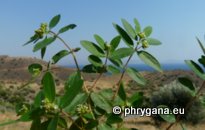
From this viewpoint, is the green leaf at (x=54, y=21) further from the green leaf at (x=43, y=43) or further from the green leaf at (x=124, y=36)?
the green leaf at (x=124, y=36)

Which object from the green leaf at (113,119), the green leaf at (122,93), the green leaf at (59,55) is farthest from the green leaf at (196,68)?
the green leaf at (59,55)

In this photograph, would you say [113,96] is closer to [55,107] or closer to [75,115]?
[75,115]

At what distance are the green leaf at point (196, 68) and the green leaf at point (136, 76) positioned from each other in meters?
0.21

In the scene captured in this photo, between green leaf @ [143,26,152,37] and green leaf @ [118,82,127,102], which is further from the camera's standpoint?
green leaf @ [143,26,152,37]

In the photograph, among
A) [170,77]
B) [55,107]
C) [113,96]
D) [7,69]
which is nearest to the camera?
[55,107]

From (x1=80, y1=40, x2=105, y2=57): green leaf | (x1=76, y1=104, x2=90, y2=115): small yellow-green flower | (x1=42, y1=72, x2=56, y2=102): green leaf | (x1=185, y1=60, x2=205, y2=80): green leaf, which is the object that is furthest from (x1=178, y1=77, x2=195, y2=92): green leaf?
(x1=42, y1=72, x2=56, y2=102): green leaf

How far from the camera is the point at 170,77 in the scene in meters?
49.3

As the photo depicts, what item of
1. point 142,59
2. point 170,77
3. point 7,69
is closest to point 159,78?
point 170,77

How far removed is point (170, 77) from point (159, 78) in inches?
73.8

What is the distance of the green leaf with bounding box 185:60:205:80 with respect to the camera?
1.79 metres

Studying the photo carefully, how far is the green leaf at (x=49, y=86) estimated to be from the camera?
1312 mm

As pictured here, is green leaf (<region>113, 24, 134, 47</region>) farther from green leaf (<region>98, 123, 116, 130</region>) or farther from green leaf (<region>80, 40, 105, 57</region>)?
green leaf (<region>98, 123, 116, 130</region>)

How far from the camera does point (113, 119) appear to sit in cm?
163

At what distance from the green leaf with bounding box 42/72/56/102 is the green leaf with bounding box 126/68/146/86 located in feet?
1.50
